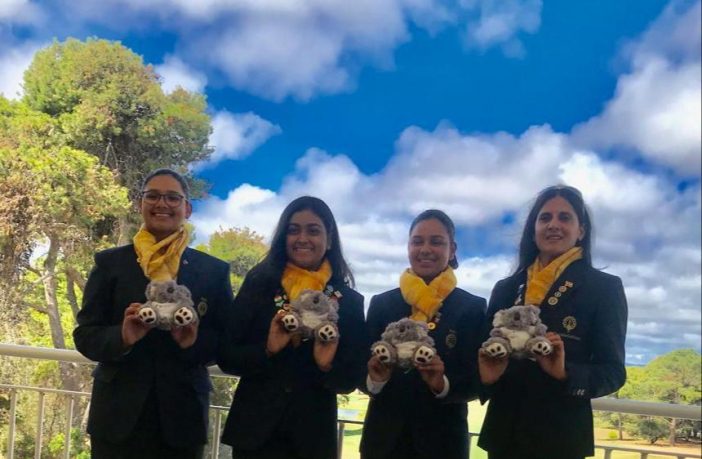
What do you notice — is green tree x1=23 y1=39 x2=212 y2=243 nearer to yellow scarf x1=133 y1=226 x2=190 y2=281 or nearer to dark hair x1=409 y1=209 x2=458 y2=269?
yellow scarf x1=133 y1=226 x2=190 y2=281

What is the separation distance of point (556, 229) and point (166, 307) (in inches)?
41.9

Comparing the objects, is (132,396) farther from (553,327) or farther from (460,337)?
(553,327)

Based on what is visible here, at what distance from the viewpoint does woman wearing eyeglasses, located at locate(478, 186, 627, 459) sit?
1.55 meters

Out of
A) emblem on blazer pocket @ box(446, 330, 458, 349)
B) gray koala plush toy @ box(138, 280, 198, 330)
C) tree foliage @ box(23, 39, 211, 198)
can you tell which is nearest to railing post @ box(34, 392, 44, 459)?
gray koala plush toy @ box(138, 280, 198, 330)

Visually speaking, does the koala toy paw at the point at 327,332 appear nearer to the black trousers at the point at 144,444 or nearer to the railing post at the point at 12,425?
the black trousers at the point at 144,444

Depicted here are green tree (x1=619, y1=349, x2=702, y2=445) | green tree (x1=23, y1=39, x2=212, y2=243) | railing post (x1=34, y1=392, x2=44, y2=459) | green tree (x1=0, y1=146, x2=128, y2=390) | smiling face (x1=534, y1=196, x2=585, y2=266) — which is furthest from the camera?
green tree (x1=23, y1=39, x2=212, y2=243)

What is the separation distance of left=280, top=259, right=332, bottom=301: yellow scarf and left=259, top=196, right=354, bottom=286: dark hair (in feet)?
0.09

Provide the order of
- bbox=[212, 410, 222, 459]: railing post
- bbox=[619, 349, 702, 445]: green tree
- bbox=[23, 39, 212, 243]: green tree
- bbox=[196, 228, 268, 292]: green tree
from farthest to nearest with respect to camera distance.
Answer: bbox=[23, 39, 212, 243]: green tree, bbox=[196, 228, 268, 292]: green tree, bbox=[212, 410, 222, 459]: railing post, bbox=[619, 349, 702, 445]: green tree

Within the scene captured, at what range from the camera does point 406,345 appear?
1588mm

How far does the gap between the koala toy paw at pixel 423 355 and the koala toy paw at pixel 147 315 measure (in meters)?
0.68

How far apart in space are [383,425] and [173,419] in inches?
23.0

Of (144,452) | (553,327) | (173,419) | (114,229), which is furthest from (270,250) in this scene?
(114,229)

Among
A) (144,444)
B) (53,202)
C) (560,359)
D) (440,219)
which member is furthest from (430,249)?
(53,202)

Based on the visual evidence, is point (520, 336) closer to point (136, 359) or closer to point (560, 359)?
point (560, 359)
